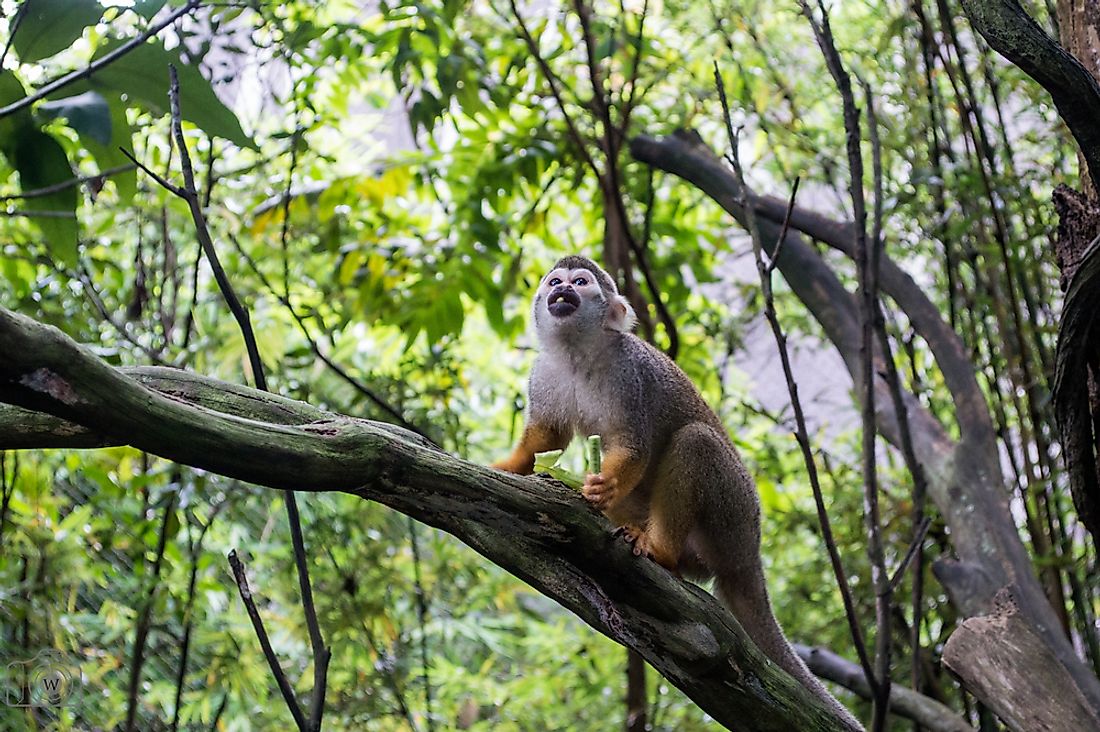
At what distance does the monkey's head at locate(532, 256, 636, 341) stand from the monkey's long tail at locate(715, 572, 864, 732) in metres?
0.75

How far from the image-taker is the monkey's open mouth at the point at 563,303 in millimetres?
2561

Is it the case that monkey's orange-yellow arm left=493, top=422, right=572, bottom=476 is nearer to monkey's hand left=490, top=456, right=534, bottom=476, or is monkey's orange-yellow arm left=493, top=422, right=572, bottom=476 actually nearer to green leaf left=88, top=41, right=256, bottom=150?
monkey's hand left=490, top=456, right=534, bottom=476

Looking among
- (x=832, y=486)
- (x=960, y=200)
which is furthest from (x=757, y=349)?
(x=960, y=200)

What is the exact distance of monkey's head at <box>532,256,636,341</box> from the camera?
258 centimetres

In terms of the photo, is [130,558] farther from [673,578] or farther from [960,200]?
[960,200]

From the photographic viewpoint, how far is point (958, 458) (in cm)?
275

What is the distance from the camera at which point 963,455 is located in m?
2.75

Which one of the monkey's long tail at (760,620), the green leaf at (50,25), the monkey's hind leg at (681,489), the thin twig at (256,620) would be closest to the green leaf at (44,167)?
the green leaf at (50,25)

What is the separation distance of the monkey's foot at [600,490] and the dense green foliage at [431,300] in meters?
0.87

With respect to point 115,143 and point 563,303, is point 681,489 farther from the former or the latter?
point 115,143

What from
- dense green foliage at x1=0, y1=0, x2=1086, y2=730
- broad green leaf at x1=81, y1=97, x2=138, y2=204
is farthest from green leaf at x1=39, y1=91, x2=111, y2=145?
dense green foliage at x1=0, y1=0, x2=1086, y2=730

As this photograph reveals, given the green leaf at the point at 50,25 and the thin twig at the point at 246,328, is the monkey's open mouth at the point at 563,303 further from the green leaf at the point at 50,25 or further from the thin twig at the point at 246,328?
the green leaf at the point at 50,25

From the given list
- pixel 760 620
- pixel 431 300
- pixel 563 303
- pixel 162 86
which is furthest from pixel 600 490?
pixel 431 300

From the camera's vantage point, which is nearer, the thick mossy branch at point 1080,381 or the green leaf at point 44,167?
the green leaf at point 44,167
